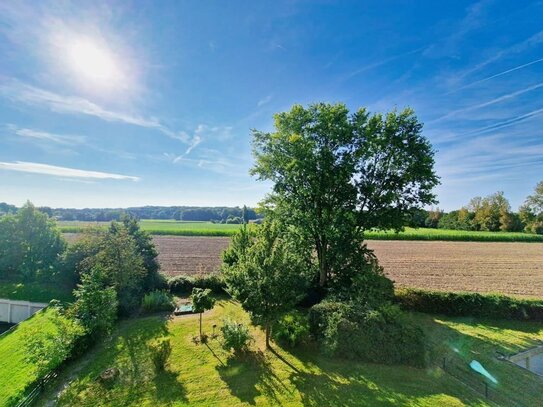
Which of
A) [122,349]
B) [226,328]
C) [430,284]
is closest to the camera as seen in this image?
[226,328]

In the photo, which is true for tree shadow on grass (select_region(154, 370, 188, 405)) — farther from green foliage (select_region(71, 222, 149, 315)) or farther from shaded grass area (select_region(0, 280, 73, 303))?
shaded grass area (select_region(0, 280, 73, 303))

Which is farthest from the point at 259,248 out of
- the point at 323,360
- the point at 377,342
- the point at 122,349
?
the point at 122,349

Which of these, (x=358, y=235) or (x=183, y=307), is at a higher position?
(x=358, y=235)

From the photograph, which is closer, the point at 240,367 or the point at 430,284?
the point at 240,367

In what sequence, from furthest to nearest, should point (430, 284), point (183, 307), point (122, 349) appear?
point (430, 284) → point (183, 307) → point (122, 349)

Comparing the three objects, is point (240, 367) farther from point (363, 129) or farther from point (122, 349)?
point (363, 129)

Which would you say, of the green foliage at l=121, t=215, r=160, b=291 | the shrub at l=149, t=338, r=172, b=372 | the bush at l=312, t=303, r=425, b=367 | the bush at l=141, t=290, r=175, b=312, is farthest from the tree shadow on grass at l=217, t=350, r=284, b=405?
the green foliage at l=121, t=215, r=160, b=291

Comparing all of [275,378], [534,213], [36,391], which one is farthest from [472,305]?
[534,213]
